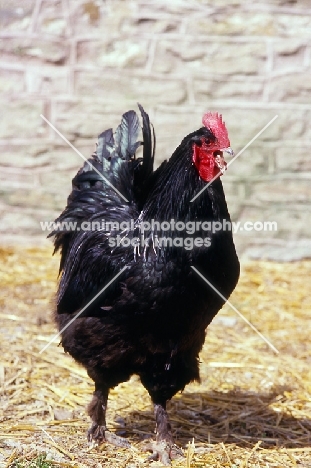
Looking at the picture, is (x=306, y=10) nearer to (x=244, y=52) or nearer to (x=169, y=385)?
(x=244, y=52)

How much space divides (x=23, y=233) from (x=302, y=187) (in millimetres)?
3125

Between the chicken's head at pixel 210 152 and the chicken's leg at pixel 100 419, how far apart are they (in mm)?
1419

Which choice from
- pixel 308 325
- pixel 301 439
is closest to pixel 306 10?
pixel 308 325

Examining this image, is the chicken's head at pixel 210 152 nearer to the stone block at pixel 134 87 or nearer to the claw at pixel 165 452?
the claw at pixel 165 452

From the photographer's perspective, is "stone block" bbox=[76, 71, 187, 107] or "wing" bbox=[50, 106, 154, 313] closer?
"wing" bbox=[50, 106, 154, 313]

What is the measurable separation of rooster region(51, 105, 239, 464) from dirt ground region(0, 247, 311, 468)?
0.86 ft

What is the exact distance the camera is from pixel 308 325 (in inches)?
223

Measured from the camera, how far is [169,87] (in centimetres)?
668

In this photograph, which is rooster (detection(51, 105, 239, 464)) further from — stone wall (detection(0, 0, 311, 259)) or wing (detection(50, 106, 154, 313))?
stone wall (detection(0, 0, 311, 259))

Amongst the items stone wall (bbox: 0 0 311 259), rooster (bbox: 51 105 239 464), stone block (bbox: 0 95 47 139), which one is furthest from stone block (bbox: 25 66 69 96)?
rooster (bbox: 51 105 239 464)

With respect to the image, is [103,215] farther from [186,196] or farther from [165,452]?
[165,452]

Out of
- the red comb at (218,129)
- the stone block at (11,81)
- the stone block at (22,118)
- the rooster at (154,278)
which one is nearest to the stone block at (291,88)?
the stone block at (22,118)

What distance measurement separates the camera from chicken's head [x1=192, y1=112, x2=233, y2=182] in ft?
10.7

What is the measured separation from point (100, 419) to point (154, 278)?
1.07 metres
